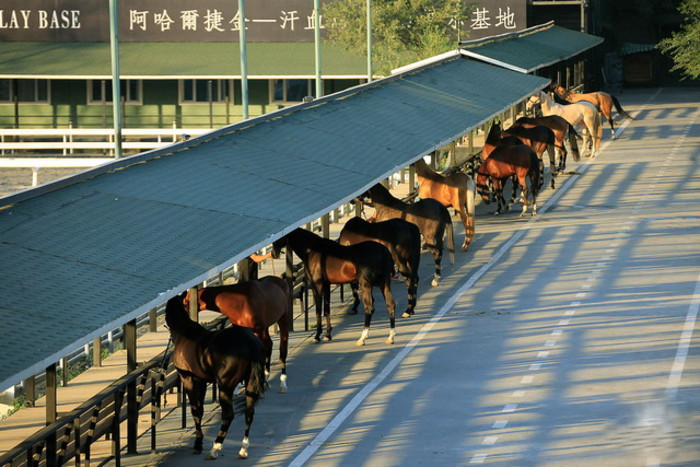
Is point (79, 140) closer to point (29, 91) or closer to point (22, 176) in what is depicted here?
point (29, 91)

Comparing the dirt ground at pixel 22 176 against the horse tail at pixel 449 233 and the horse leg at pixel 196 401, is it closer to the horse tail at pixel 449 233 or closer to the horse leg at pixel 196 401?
the horse tail at pixel 449 233

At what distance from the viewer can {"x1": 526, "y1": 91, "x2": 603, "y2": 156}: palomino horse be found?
40.7 meters

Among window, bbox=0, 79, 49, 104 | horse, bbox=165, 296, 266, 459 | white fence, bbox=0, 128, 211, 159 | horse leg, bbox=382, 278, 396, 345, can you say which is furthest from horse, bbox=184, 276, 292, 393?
window, bbox=0, 79, 49, 104

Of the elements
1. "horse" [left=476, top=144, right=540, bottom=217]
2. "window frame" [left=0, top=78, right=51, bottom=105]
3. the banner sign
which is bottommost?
"window frame" [left=0, top=78, right=51, bottom=105]

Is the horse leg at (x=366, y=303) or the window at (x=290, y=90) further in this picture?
the window at (x=290, y=90)

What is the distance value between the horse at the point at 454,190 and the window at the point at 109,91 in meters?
33.2

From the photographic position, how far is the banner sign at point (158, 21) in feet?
192

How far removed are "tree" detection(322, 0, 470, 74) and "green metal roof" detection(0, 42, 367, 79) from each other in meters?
1.27

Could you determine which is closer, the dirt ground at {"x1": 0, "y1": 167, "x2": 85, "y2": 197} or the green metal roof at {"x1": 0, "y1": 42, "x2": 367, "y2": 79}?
the dirt ground at {"x1": 0, "y1": 167, "x2": 85, "y2": 197}

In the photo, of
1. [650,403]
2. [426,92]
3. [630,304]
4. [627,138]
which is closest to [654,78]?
[627,138]

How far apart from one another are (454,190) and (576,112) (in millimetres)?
14287

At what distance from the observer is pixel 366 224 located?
21469 millimetres

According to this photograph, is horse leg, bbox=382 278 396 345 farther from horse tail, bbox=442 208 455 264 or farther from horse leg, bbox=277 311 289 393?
horse tail, bbox=442 208 455 264

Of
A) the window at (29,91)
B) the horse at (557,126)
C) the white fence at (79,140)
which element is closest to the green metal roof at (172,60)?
the window at (29,91)
